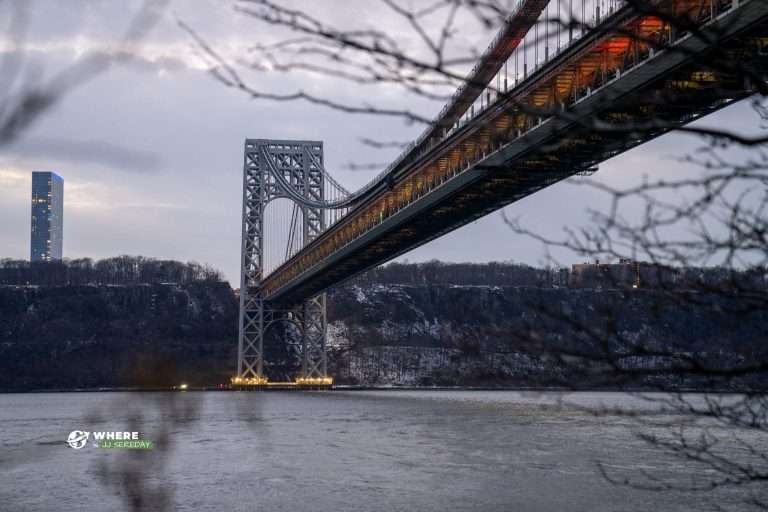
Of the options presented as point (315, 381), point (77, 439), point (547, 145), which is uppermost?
point (547, 145)

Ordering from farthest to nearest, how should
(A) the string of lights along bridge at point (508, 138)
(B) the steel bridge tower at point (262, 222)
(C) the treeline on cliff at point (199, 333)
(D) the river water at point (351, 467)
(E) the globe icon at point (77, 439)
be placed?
(C) the treeline on cliff at point (199, 333), (B) the steel bridge tower at point (262, 222), (E) the globe icon at point (77, 439), (D) the river water at point (351, 467), (A) the string of lights along bridge at point (508, 138)

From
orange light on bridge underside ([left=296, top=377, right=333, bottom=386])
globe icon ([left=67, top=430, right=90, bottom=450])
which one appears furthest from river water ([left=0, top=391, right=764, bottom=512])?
orange light on bridge underside ([left=296, top=377, right=333, bottom=386])

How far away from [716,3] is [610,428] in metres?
22.5

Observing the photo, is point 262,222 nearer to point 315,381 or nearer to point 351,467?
point 315,381

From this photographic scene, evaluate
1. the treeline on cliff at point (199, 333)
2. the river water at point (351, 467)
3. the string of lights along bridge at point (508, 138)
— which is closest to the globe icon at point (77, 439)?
A: the river water at point (351, 467)

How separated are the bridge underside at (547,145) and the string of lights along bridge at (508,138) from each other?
32mm

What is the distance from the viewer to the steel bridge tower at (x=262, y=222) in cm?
7156

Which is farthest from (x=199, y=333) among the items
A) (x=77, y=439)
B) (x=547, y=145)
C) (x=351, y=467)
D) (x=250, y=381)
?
(x=547, y=145)

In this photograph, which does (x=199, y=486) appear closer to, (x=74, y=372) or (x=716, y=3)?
(x=716, y=3)

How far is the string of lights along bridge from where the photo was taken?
3014 mm

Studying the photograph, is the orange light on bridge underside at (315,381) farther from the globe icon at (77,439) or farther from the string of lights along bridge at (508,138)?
the globe icon at (77,439)

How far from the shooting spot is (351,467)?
21.9 meters

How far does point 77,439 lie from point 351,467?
11.6m

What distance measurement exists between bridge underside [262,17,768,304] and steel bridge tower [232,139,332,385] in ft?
12.7
